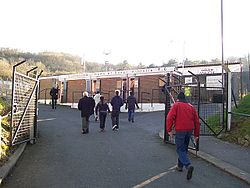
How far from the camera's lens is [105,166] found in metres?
6.95

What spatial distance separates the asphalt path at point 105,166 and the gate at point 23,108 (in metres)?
0.43

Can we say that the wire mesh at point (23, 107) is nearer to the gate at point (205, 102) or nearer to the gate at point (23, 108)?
the gate at point (23, 108)

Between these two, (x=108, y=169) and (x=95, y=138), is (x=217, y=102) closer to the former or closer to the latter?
(x=95, y=138)

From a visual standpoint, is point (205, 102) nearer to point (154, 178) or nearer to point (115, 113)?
point (115, 113)

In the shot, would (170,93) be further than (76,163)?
Yes

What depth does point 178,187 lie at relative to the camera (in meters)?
5.53

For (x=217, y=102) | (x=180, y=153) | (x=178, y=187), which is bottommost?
(x=178, y=187)

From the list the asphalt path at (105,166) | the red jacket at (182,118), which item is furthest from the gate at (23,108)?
Answer: the red jacket at (182,118)

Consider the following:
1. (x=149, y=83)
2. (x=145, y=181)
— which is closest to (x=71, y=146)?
(x=145, y=181)

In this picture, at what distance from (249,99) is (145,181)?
9.44m

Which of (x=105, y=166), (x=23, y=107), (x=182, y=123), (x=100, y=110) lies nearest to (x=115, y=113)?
(x=100, y=110)

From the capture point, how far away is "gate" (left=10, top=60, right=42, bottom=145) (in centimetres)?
808

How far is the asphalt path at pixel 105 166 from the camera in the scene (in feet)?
18.9

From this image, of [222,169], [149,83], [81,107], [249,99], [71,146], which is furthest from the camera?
[149,83]
